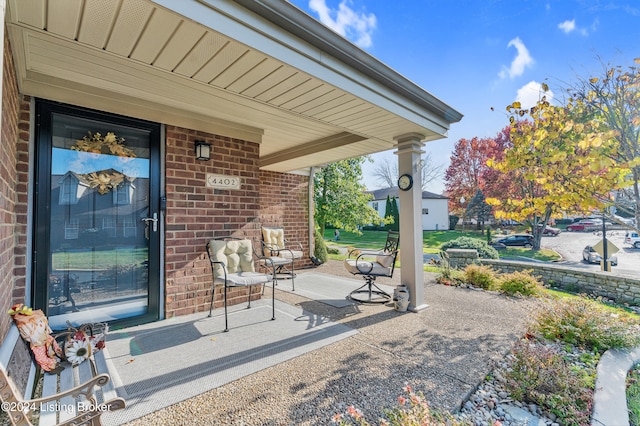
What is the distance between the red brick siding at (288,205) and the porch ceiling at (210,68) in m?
2.87

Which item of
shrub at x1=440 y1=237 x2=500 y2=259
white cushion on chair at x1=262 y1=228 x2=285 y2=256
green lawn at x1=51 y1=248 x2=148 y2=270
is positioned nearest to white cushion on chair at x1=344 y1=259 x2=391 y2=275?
white cushion on chair at x1=262 y1=228 x2=285 y2=256

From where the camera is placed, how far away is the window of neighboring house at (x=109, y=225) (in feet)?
10.3

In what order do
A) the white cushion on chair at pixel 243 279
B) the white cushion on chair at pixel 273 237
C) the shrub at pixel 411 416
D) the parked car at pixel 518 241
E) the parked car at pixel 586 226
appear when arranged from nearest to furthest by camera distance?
the shrub at pixel 411 416, the white cushion on chair at pixel 243 279, the white cushion on chair at pixel 273 237, the parked car at pixel 518 241, the parked car at pixel 586 226

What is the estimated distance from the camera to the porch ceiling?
1.76 meters

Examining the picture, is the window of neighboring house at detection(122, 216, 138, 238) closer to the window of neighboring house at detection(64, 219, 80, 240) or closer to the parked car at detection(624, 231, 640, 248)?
the window of neighboring house at detection(64, 219, 80, 240)

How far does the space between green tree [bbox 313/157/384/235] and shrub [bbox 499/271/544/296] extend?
4904 millimetres

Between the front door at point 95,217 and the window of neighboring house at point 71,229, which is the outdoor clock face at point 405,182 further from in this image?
the window of neighboring house at point 71,229

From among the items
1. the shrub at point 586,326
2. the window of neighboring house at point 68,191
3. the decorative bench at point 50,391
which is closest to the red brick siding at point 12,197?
the window of neighboring house at point 68,191

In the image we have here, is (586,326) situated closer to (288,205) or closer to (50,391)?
(50,391)

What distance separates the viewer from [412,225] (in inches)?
157

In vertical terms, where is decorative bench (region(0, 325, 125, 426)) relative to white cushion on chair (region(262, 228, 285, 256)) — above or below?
below

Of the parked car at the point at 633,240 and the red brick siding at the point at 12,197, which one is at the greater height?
the red brick siding at the point at 12,197

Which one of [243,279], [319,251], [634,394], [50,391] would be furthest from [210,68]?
[319,251]

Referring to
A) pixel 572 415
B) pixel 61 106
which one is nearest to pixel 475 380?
pixel 572 415
